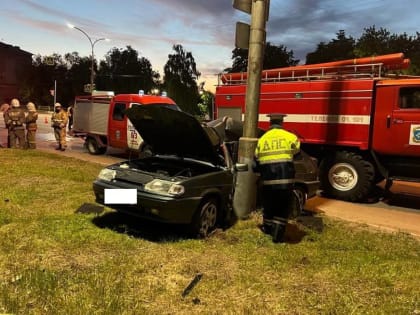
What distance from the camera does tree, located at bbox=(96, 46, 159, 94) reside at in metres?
72.9

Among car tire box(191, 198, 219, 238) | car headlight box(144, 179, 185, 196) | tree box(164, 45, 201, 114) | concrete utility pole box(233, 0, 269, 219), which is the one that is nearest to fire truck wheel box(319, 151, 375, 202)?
concrete utility pole box(233, 0, 269, 219)

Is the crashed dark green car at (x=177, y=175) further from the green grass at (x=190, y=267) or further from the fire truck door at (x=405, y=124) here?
the fire truck door at (x=405, y=124)

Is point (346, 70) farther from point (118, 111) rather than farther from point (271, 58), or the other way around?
point (271, 58)

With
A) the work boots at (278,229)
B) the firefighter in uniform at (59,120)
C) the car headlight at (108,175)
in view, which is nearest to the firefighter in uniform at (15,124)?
the firefighter in uniform at (59,120)

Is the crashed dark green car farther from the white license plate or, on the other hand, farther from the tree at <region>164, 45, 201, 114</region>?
the tree at <region>164, 45, 201, 114</region>

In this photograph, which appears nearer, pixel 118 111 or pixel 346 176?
pixel 346 176

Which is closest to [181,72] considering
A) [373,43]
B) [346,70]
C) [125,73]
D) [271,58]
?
[125,73]

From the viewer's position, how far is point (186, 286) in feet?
14.2

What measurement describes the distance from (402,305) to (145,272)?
233cm

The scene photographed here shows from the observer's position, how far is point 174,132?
650cm

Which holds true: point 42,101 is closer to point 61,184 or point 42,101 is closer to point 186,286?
point 61,184

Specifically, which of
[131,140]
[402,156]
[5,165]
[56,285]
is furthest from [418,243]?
[131,140]

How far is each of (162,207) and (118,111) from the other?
997 centimetres

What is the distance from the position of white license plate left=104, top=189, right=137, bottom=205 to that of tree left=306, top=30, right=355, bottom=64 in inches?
1626
